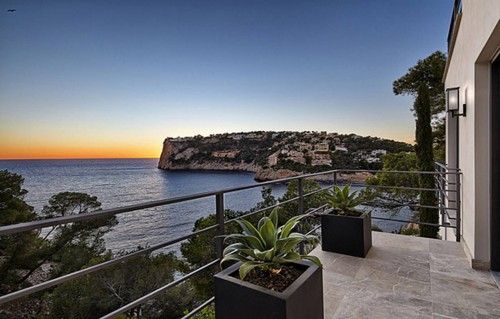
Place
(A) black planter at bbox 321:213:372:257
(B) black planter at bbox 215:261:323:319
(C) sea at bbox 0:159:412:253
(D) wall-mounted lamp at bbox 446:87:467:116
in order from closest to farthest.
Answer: (B) black planter at bbox 215:261:323:319 → (A) black planter at bbox 321:213:372:257 → (D) wall-mounted lamp at bbox 446:87:467:116 → (C) sea at bbox 0:159:412:253

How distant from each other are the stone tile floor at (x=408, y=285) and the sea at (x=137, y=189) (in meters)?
6.23

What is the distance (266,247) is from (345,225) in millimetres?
1930

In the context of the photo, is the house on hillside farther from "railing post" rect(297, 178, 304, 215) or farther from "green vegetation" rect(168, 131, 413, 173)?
"railing post" rect(297, 178, 304, 215)

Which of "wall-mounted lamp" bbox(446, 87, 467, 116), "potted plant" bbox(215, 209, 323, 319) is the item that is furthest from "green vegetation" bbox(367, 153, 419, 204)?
"potted plant" bbox(215, 209, 323, 319)

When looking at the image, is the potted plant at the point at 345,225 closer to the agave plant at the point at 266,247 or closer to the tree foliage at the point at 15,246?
the agave plant at the point at 266,247

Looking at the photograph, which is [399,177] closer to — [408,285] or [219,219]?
[408,285]

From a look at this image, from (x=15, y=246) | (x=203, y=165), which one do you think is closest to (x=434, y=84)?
(x=203, y=165)

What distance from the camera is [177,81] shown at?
12.5 m

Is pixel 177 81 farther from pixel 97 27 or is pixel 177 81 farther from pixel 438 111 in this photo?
pixel 438 111

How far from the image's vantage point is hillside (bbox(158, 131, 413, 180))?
1095 cm

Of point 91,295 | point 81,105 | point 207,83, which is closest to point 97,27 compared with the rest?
point 207,83

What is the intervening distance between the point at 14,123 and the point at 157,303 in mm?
11657

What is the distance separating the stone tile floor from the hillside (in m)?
6.37

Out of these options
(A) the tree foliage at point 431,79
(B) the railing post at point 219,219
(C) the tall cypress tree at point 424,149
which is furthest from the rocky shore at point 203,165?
(B) the railing post at point 219,219
